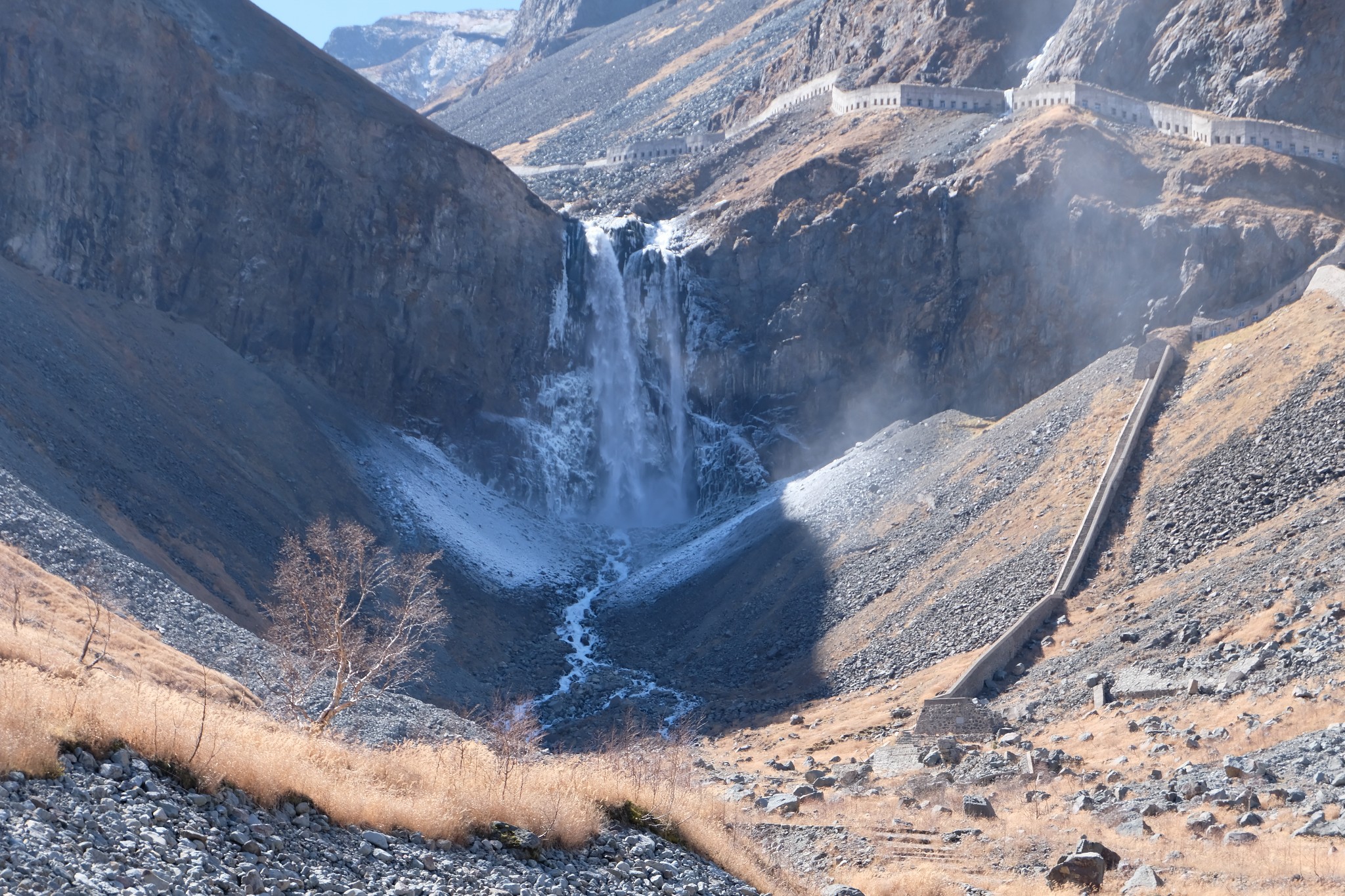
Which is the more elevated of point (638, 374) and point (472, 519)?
point (638, 374)

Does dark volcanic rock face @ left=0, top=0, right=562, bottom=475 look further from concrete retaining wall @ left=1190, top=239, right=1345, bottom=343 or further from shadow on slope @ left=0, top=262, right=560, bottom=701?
concrete retaining wall @ left=1190, top=239, right=1345, bottom=343

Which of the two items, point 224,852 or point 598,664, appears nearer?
point 224,852

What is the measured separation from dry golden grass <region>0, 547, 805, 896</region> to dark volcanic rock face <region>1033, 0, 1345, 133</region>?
205ft

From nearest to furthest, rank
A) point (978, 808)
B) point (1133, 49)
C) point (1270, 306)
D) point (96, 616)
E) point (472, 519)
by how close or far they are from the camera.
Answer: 1. point (978, 808)
2. point (96, 616)
3. point (1270, 306)
4. point (472, 519)
5. point (1133, 49)

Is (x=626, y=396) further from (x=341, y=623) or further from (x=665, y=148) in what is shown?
(x=341, y=623)

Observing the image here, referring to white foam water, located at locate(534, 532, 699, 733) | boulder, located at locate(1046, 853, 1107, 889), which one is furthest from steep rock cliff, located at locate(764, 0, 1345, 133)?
boulder, located at locate(1046, 853, 1107, 889)

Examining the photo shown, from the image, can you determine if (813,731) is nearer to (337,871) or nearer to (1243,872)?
(1243,872)

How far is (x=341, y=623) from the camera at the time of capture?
27.5 meters

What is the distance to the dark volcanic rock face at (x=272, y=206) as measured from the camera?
66500 millimetres

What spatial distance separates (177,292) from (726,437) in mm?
29424

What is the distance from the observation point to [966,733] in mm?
37594

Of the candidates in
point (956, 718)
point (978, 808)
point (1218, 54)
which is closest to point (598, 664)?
point (956, 718)

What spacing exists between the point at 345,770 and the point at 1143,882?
1373 centimetres

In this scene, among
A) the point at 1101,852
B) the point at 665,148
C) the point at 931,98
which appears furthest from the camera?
the point at 665,148
